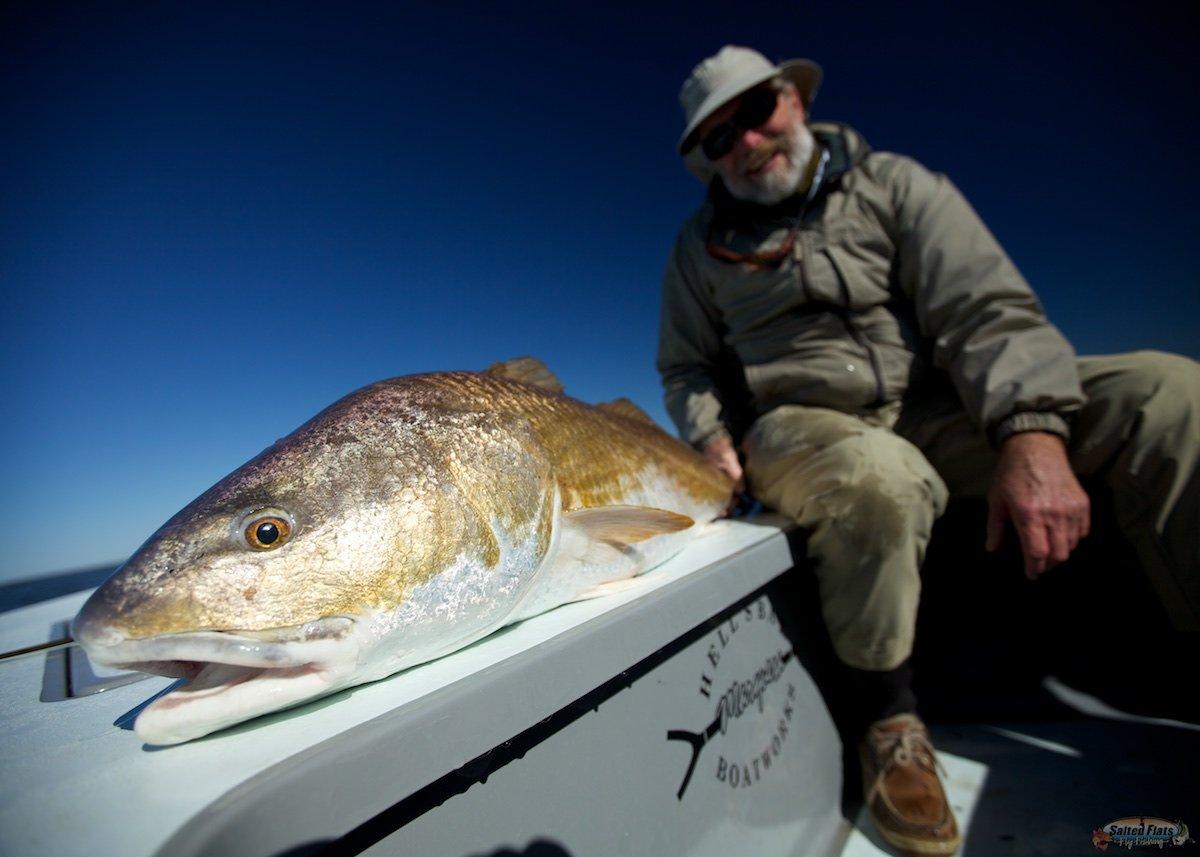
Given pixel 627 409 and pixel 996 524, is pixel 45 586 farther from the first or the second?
pixel 996 524

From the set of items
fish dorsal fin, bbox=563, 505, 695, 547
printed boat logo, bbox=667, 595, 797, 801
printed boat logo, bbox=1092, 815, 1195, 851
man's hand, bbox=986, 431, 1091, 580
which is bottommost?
printed boat logo, bbox=1092, 815, 1195, 851

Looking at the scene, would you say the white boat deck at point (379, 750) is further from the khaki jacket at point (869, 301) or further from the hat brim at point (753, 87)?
the hat brim at point (753, 87)

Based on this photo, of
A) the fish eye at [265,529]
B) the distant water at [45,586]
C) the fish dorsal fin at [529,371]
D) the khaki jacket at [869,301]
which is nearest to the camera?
the fish eye at [265,529]

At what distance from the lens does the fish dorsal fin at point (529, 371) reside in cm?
174

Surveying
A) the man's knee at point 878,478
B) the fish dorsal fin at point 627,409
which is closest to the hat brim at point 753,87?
the fish dorsal fin at point 627,409

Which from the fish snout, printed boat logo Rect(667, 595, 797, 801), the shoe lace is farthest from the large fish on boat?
the shoe lace

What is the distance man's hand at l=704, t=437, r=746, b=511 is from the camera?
2.53m

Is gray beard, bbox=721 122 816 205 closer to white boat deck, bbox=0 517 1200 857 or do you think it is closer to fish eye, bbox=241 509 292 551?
white boat deck, bbox=0 517 1200 857

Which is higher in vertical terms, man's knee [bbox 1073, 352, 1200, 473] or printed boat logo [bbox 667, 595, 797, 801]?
man's knee [bbox 1073, 352, 1200, 473]

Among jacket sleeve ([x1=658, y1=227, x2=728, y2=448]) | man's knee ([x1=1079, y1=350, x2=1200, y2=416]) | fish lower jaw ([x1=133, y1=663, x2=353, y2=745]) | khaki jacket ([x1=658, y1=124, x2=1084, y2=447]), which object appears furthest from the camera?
jacket sleeve ([x1=658, y1=227, x2=728, y2=448])

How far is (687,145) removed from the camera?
9.66 feet

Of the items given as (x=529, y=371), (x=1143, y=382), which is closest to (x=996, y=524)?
(x=1143, y=382)

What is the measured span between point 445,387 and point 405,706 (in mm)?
714

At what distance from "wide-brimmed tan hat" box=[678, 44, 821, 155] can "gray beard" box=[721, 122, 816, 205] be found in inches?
11.3
